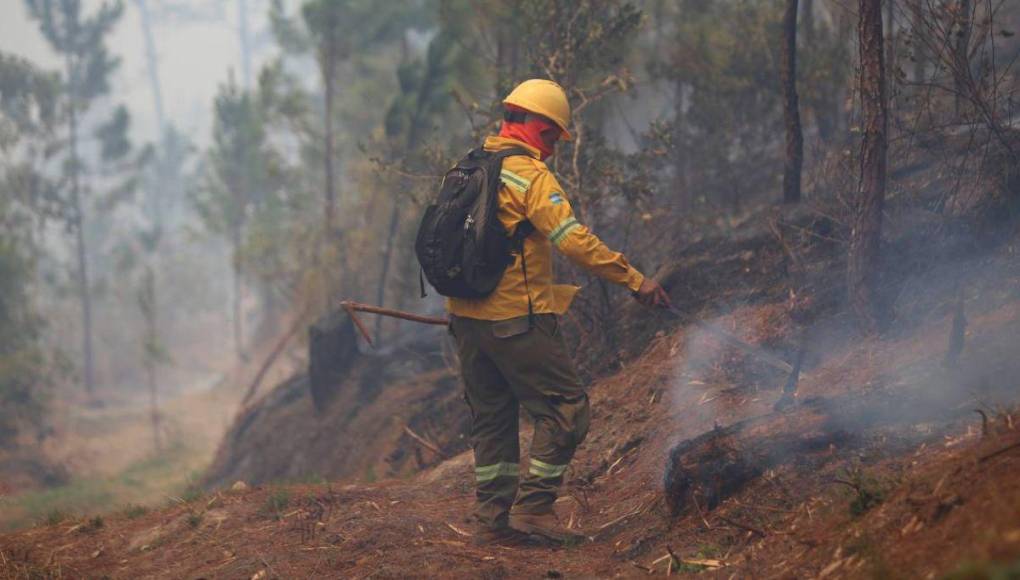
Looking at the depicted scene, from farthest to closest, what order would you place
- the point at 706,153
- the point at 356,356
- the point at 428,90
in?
1. the point at 428,90
2. the point at 356,356
3. the point at 706,153

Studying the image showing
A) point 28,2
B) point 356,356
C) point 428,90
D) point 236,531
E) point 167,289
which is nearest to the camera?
point 236,531

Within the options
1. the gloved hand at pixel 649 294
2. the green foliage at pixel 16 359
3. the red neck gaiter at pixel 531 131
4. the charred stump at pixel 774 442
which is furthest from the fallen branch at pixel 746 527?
the green foliage at pixel 16 359

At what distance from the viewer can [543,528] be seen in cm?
515

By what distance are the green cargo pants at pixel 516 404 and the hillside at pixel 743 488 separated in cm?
33

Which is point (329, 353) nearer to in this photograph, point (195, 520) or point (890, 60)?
point (195, 520)

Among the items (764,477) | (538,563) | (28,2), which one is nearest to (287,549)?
(538,563)

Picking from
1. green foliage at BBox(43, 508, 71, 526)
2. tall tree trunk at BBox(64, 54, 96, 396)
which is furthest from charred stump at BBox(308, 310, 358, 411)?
tall tree trunk at BBox(64, 54, 96, 396)

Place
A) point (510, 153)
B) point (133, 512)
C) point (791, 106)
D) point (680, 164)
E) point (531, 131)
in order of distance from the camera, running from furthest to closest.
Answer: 1. point (680, 164)
2. point (791, 106)
3. point (133, 512)
4. point (531, 131)
5. point (510, 153)

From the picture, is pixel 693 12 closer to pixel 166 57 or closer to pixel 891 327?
pixel 891 327

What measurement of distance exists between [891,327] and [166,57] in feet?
429

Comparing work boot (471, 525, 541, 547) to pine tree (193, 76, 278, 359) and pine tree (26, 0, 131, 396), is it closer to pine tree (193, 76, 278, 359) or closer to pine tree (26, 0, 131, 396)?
pine tree (193, 76, 278, 359)

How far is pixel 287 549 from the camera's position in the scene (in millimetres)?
5406

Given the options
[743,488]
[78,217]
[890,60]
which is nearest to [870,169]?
[890,60]

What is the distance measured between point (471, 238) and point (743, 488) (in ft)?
6.32
